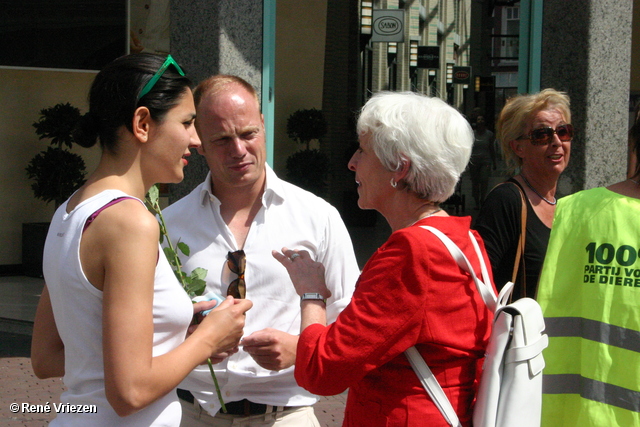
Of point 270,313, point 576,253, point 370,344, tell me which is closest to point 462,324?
point 370,344

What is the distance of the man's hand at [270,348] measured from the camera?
7.24 feet

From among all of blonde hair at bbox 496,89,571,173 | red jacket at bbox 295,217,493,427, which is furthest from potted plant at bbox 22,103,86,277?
red jacket at bbox 295,217,493,427

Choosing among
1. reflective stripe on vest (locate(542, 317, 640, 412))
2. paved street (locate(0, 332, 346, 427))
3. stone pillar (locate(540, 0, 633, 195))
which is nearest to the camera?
reflective stripe on vest (locate(542, 317, 640, 412))

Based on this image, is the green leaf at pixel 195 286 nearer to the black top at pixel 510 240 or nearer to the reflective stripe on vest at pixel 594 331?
the reflective stripe on vest at pixel 594 331

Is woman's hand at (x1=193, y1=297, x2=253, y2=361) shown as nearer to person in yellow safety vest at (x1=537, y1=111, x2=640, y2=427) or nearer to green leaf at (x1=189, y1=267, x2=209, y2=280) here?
green leaf at (x1=189, y1=267, x2=209, y2=280)

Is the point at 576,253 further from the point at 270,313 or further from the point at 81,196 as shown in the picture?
the point at 81,196

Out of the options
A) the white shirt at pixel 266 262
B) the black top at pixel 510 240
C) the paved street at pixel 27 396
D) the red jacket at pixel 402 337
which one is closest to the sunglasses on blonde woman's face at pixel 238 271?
the white shirt at pixel 266 262

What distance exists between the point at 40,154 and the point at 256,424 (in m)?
8.54

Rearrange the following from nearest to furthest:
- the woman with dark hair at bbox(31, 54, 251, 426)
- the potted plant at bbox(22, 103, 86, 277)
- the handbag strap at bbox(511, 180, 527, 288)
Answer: the woman with dark hair at bbox(31, 54, 251, 426), the handbag strap at bbox(511, 180, 527, 288), the potted plant at bbox(22, 103, 86, 277)

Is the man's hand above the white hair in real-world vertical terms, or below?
below

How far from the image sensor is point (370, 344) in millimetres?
1789

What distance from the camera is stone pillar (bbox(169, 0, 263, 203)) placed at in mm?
5094

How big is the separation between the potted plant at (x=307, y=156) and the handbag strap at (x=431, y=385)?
972cm

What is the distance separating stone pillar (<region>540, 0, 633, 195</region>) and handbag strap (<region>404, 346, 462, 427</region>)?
3865 mm
